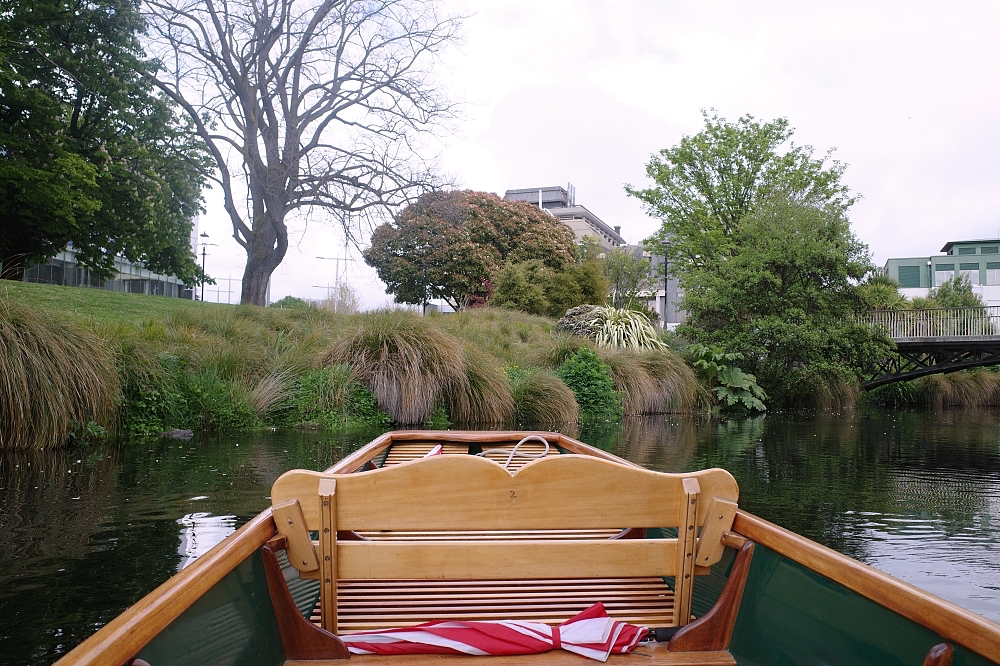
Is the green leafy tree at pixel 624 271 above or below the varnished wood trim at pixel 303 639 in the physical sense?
above

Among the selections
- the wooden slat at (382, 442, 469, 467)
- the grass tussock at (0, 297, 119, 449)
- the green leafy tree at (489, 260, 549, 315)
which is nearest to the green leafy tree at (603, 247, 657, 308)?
the green leafy tree at (489, 260, 549, 315)

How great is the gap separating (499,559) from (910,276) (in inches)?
2255

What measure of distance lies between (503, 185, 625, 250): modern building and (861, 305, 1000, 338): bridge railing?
44.9 meters

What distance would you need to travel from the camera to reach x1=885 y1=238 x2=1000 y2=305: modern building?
48500 millimetres

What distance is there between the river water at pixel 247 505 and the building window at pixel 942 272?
150 feet

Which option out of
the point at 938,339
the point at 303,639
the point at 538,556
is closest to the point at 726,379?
the point at 938,339

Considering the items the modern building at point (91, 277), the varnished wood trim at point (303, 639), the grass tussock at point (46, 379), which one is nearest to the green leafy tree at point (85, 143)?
the modern building at point (91, 277)

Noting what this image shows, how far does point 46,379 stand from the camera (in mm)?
6238

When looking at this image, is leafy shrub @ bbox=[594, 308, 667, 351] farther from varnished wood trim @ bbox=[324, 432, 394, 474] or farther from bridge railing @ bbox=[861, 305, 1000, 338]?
varnished wood trim @ bbox=[324, 432, 394, 474]

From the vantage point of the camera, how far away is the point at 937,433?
38.3 ft

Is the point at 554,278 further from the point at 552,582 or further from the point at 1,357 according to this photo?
the point at 552,582

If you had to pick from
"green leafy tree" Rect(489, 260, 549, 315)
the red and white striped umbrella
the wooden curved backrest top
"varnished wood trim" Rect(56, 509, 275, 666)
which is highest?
"green leafy tree" Rect(489, 260, 549, 315)

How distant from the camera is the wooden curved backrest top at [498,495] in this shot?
71.9 inches

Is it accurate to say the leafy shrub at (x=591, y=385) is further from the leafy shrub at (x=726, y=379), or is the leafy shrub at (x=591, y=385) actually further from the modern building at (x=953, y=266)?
the modern building at (x=953, y=266)
